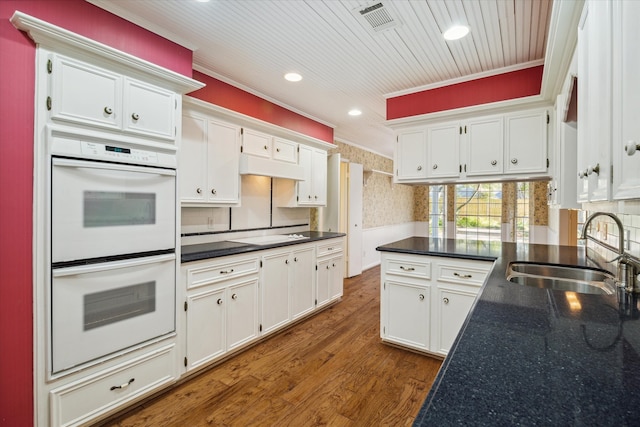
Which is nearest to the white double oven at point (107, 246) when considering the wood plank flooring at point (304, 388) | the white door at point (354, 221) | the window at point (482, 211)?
the wood plank flooring at point (304, 388)

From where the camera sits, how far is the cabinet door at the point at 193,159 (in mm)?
2557

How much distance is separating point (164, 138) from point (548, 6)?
2.69 m

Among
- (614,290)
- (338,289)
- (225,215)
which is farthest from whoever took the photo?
(338,289)

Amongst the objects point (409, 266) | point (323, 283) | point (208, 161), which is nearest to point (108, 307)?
point (208, 161)

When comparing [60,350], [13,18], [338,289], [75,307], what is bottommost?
[338,289]

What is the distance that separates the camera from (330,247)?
13.0ft

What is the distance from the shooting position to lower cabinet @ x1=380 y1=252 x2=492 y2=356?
250 centimetres

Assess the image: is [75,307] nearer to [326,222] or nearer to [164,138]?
[164,138]

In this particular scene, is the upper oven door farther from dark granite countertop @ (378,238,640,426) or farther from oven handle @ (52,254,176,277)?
dark granite countertop @ (378,238,640,426)

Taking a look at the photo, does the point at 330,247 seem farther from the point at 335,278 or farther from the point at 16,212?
the point at 16,212

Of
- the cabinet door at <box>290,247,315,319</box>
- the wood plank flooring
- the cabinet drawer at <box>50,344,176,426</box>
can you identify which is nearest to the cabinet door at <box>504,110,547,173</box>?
the wood plank flooring

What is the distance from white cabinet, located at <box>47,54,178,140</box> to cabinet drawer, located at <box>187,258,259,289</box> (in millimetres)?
1022

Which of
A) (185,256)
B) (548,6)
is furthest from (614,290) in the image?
(185,256)

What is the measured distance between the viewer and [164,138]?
2.14 metres
